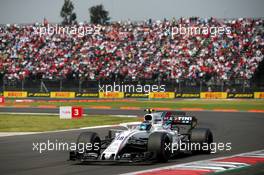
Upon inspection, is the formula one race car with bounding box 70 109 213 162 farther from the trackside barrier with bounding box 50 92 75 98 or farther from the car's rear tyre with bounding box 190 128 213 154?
the trackside barrier with bounding box 50 92 75 98

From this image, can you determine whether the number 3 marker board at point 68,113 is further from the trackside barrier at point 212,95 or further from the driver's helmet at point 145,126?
the trackside barrier at point 212,95

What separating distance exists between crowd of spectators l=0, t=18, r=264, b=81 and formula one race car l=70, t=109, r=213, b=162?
36534 millimetres

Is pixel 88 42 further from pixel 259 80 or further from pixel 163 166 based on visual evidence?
pixel 163 166

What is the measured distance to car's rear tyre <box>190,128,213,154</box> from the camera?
15.3m

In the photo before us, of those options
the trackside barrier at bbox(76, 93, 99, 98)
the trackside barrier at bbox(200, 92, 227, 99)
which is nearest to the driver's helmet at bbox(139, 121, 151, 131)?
the trackside barrier at bbox(200, 92, 227, 99)

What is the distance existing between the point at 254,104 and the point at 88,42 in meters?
21.2

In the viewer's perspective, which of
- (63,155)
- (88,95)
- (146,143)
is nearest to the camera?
(146,143)

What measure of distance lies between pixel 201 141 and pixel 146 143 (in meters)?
1.97
